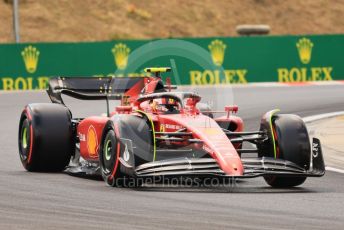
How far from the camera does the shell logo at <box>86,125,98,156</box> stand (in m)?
13.3

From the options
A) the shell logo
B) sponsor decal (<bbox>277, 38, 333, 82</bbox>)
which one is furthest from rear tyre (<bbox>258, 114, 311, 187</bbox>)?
sponsor decal (<bbox>277, 38, 333, 82</bbox>)

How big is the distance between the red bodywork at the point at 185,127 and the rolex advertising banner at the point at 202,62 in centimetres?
1916

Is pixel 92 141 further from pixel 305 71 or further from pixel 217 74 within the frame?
pixel 305 71

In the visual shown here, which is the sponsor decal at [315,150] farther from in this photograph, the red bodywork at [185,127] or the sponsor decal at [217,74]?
the sponsor decal at [217,74]

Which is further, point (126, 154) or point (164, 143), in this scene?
point (164, 143)

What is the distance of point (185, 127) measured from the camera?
12.3 m

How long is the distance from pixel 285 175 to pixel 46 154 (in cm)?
346

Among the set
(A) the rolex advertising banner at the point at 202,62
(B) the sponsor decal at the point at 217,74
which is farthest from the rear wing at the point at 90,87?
(B) the sponsor decal at the point at 217,74

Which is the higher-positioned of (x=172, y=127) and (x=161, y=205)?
(x=172, y=127)

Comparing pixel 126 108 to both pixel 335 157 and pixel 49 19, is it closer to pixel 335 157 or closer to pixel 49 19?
pixel 335 157

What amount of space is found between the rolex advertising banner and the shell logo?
19.8 m

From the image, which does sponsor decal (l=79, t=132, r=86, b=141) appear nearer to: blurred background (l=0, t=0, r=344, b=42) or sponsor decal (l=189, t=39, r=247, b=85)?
sponsor decal (l=189, t=39, r=247, b=85)

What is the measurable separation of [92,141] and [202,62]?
2314 cm

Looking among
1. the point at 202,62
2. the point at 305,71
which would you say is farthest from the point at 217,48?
the point at 305,71
